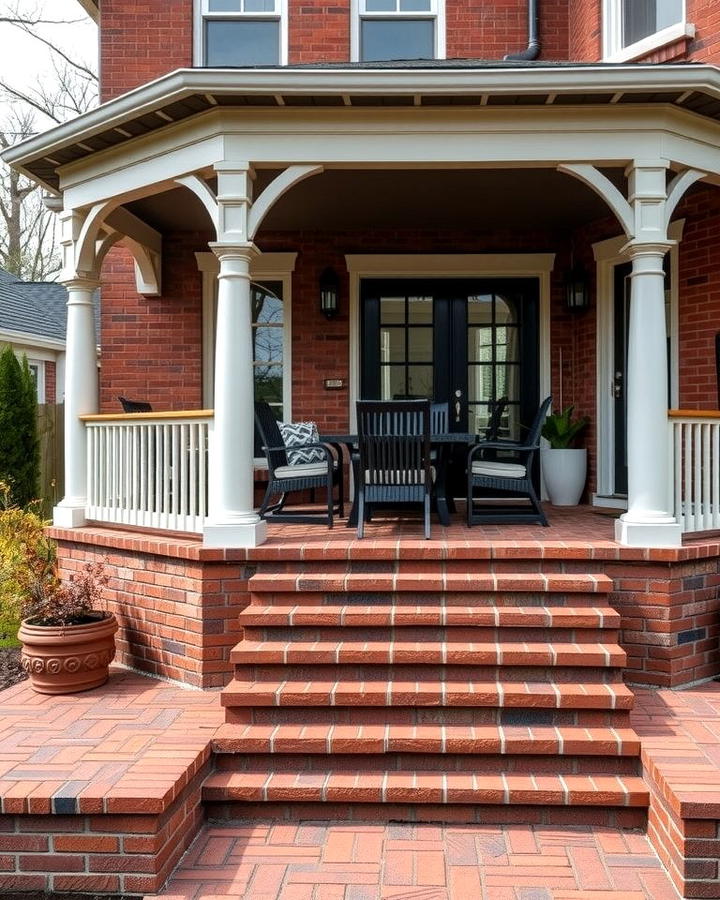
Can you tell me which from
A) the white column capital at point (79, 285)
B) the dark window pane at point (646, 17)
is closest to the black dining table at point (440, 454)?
the white column capital at point (79, 285)

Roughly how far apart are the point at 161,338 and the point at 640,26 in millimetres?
5085

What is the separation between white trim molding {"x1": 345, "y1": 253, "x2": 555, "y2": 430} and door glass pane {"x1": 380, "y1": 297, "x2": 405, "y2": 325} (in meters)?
0.24

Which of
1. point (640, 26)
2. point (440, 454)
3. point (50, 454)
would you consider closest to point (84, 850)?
point (440, 454)

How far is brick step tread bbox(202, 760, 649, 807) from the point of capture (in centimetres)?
307

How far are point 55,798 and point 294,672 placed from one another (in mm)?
1226

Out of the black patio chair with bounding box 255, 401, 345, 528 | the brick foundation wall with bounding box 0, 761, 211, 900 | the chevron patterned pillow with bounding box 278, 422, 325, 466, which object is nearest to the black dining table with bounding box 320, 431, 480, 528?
the black patio chair with bounding box 255, 401, 345, 528

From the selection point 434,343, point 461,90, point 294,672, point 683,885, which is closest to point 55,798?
point 294,672

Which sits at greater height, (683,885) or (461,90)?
(461,90)

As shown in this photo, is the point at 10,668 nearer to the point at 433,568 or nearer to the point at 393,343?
the point at 433,568

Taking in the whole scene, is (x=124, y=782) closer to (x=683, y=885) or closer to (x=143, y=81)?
(x=683, y=885)

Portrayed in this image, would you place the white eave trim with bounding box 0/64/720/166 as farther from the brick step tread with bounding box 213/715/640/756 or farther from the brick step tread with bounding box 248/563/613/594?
the brick step tread with bounding box 213/715/640/756

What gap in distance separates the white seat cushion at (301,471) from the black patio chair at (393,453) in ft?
2.50

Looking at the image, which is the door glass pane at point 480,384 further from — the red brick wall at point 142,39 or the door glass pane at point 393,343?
the red brick wall at point 142,39

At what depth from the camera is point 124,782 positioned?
2.81m
